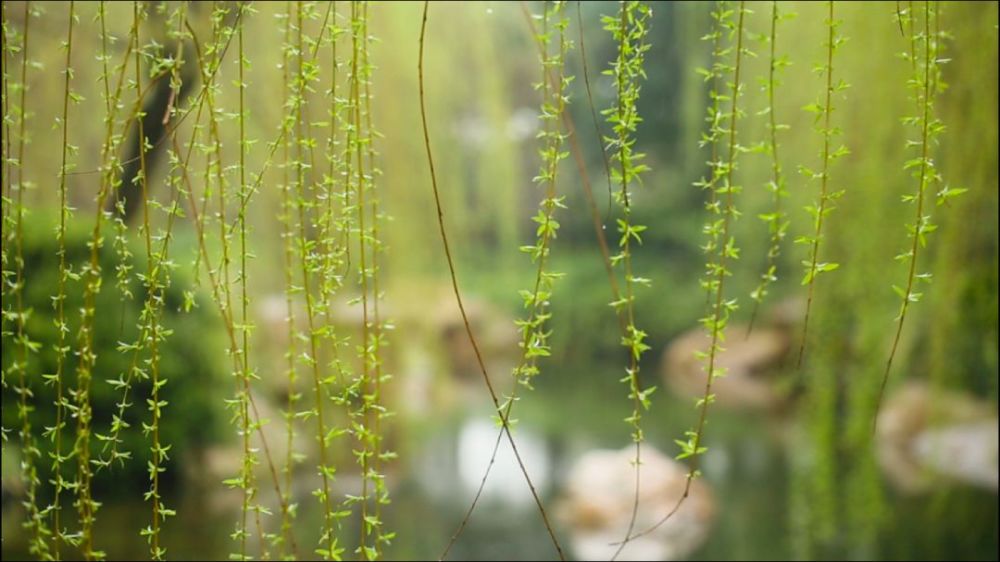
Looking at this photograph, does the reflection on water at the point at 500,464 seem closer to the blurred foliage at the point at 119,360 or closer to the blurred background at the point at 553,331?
the blurred background at the point at 553,331

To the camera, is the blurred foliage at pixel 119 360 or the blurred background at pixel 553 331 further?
the blurred foliage at pixel 119 360

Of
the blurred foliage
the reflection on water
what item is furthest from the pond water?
the blurred foliage

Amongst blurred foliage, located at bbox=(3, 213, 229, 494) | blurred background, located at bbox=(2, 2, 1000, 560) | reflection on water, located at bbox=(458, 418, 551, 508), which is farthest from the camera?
reflection on water, located at bbox=(458, 418, 551, 508)

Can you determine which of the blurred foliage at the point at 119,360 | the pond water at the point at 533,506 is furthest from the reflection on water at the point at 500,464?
the blurred foliage at the point at 119,360

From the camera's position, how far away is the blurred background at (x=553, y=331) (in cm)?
238

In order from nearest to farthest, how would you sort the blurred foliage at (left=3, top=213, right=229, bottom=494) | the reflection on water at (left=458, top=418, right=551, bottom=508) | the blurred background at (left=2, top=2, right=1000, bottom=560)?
1. the blurred background at (left=2, top=2, right=1000, bottom=560)
2. the blurred foliage at (left=3, top=213, right=229, bottom=494)
3. the reflection on water at (left=458, top=418, right=551, bottom=508)

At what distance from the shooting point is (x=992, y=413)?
129 inches

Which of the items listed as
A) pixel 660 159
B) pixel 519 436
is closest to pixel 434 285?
pixel 519 436

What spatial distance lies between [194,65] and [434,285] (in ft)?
3.64

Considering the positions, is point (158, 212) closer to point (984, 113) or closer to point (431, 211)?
point (431, 211)

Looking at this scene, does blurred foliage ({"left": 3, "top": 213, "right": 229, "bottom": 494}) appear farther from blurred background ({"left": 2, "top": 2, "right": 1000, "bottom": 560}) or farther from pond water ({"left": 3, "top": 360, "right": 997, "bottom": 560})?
pond water ({"left": 3, "top": 360, "right": 997, "bottom": 560})

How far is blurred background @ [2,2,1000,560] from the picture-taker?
238cm

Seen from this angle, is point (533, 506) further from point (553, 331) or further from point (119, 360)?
point (119, 360)

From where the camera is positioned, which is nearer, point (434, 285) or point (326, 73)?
point (326, 73)
